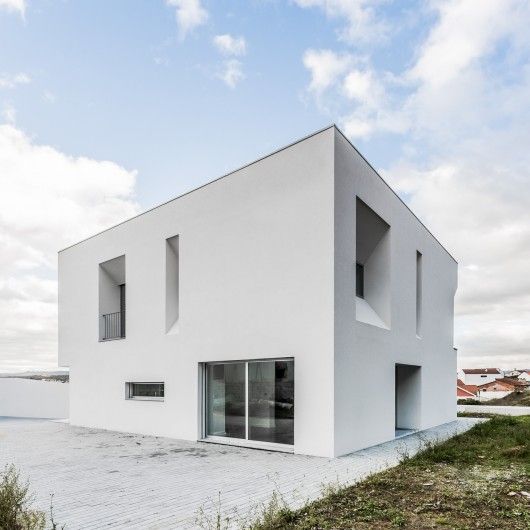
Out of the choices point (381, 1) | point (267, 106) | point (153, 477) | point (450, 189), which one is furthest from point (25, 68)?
point (450, 189)

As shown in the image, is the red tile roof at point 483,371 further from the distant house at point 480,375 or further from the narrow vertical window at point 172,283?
the narrow vertical window at point 172,283

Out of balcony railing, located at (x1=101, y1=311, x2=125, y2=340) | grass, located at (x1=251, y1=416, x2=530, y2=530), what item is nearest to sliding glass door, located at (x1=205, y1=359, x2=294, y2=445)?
grass, located at (x1=251, y1=416, x2=530, y2=530)

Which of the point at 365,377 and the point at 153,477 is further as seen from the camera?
the point at 365,377

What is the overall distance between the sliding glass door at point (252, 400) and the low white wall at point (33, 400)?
13.1 m

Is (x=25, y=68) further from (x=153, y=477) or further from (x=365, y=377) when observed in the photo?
(x=365, y=377)

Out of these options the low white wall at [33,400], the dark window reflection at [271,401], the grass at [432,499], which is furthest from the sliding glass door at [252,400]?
the low white wall at [33,400]

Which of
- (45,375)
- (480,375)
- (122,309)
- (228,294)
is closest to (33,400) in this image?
(45,375)

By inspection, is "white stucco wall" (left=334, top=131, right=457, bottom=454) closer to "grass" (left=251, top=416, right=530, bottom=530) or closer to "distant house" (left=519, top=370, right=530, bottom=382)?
"grass" (left=251, top=416, right=530, bottom=530)

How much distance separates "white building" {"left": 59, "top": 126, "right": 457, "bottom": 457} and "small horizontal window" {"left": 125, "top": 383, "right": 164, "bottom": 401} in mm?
48

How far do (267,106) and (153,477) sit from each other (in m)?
8.14

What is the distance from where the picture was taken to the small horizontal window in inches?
511

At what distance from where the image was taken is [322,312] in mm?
9125

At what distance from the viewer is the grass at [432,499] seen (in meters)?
4.91

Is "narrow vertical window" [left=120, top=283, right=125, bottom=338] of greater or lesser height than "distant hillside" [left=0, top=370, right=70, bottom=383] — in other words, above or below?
above
